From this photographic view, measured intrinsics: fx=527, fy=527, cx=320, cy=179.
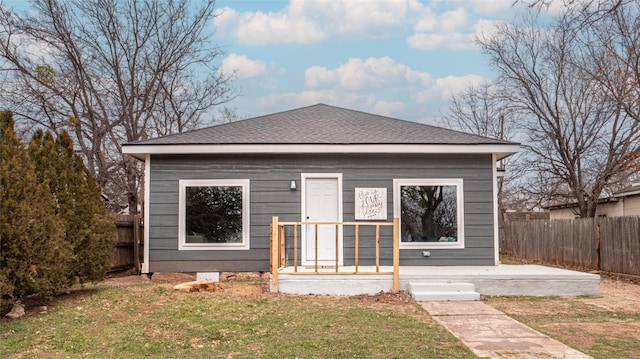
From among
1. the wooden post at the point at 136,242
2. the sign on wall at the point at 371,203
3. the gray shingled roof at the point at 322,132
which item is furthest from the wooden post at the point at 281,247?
the wooden post at the point at 136,242

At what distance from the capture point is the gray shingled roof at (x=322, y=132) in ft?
30.6

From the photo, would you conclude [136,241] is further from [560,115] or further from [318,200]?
[560,115]

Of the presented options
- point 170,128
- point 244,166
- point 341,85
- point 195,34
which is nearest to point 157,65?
point 195,34

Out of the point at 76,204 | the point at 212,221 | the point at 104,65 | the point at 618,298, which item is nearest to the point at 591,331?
the point at 618,298

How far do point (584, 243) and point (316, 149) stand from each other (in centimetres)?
696

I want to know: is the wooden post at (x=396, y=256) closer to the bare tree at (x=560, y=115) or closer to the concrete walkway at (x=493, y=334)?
the concrete walkway at (x=493, y=334)

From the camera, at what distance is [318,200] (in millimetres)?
9445

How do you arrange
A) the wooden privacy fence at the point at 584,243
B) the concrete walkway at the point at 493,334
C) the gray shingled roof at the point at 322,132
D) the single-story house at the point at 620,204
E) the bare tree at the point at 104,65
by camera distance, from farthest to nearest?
the single-story house at the point at 620,204, the bare tree at the point at 104,65, the wooden privacy fence at the point at 584,243, the gray shingled roof at the point at 322,132, the concrete walkway at the point at 493,334

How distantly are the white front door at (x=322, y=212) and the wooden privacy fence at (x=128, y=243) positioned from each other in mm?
3861

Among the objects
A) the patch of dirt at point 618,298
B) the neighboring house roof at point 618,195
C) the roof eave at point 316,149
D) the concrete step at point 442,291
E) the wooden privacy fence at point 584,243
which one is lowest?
the patch of dirt at point 618,298

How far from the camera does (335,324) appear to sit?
18.6 feet

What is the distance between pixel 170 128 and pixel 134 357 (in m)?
14.9

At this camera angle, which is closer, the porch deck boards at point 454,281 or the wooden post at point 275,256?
the wooden post at point 275,256

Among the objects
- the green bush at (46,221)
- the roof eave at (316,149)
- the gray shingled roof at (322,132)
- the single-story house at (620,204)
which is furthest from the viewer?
the single-story house at (620,204)
